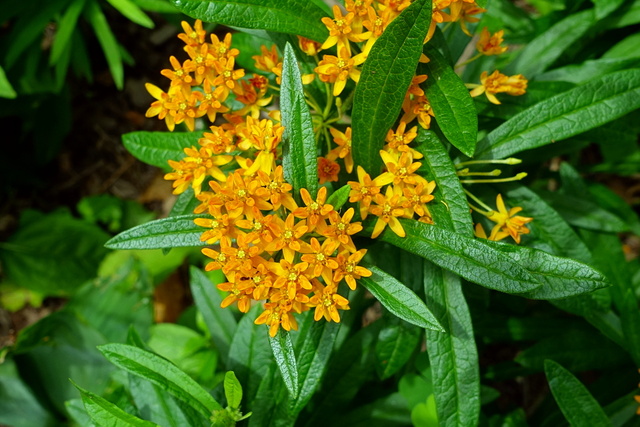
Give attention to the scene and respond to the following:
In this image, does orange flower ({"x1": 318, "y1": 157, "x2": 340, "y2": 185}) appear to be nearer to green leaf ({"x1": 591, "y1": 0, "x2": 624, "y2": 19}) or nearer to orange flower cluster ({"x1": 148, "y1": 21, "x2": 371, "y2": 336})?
orange flower cluster ({"x1": 148, "y1": 21, "x2": 371, "y2": 336})

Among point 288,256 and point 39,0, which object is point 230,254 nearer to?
point 288,256

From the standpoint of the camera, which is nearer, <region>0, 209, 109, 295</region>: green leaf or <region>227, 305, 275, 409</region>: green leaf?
<region>227, 305, 275, 409</region>: green leaf

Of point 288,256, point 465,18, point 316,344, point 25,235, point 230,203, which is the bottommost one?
point 25,235

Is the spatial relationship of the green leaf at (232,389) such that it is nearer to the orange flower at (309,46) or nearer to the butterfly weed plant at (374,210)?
the butterfly weed plant at (374,210)

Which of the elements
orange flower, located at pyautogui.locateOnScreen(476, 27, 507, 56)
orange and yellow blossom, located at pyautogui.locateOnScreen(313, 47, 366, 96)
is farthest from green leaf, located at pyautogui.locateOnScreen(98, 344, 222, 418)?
orange flower, located at pyautogui.locateOnScreen(476, 27, 507, 56)

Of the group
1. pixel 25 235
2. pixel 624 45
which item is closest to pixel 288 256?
pixel 624 45

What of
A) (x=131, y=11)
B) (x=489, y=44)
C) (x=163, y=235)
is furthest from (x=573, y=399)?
(x=131, y=11)

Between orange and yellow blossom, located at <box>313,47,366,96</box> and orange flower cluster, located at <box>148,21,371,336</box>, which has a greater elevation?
orange and yellow blossom, located at <box>313,47,366,96</box>
